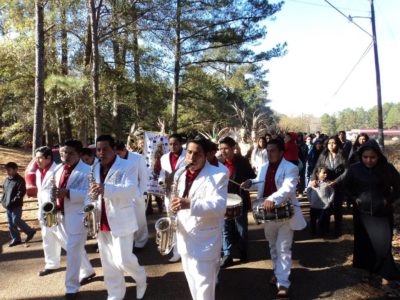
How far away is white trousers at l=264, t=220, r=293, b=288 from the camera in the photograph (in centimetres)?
486

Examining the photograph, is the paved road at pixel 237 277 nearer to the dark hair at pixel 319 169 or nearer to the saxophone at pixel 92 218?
the saxophone at pixel 92 218

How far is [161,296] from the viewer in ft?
16.4

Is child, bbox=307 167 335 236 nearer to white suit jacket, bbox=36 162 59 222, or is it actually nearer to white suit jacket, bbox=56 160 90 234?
white suit jacket, bbox=56 160 90 234

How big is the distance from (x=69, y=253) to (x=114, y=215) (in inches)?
38.6

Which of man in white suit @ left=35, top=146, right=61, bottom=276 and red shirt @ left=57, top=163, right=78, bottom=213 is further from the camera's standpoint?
man in white suit @ left=35, top=146, right=61, bottom=276

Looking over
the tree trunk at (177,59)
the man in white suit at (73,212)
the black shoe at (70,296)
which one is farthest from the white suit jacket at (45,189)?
the tree trunk at (177,59)

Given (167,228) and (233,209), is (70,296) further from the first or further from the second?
(233,209)

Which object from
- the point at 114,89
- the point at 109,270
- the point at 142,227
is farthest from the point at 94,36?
the point at 109,270

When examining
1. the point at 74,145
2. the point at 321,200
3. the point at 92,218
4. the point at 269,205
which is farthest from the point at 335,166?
the point at 92,218

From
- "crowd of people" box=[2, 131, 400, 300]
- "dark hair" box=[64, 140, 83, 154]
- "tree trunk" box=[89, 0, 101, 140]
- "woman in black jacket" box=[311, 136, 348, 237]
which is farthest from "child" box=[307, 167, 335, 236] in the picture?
"tree trunk" box=[89, 0, 101, 140]

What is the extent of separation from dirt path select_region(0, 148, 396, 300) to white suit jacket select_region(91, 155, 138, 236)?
1092 mm

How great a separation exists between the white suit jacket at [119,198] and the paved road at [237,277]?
107 centimetres

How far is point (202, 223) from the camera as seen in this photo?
11.9 ft

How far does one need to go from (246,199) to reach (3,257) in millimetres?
4221
